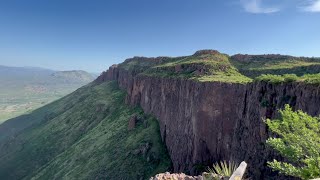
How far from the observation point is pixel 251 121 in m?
39.9

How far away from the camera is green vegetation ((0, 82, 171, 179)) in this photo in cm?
6744

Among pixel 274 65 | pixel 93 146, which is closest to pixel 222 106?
pixel 274 65

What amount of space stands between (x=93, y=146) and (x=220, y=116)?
148ft

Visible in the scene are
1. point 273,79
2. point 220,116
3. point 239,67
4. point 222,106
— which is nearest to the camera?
point 273,79

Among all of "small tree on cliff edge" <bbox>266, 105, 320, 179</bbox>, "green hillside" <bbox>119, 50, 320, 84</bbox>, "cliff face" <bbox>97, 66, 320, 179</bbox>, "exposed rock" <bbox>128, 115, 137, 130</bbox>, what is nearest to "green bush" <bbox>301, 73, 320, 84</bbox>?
"cliff face" <bbox>97, 66, 320, 179</bbox>

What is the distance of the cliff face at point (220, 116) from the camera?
3547 cm

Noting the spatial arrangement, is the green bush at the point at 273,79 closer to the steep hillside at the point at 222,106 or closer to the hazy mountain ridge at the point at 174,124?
the steep hillside at the point at 222,106

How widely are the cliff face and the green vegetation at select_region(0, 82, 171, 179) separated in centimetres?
495

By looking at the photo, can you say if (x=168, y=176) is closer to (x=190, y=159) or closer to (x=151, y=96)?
(x=190, y=159)

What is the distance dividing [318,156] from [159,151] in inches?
1972

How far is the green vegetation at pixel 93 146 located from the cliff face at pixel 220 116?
495 centimetres

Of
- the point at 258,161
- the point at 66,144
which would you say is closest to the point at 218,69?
the point at 258,161

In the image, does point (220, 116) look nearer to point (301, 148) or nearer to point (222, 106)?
point (222, 106)

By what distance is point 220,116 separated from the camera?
162 ft
